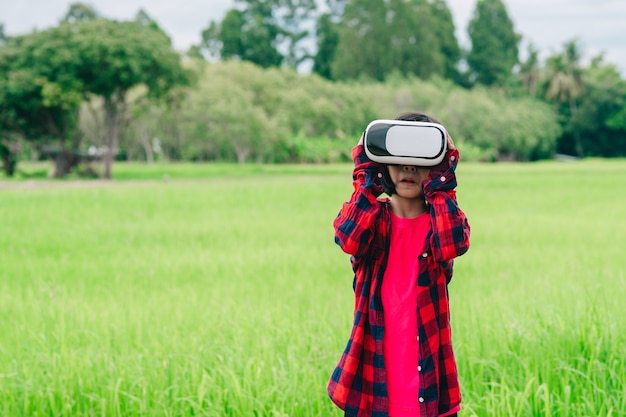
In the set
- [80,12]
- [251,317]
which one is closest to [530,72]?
[80,12]

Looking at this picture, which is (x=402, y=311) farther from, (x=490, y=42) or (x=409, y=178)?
(x=490, y=42)

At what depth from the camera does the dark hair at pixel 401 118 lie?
5.19 feet

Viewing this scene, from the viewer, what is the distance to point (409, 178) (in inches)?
63.0

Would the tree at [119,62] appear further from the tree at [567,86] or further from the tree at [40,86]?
the tree at [567,86]

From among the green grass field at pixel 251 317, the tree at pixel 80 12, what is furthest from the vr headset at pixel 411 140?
the tree at pixel 80 12

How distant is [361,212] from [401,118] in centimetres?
25

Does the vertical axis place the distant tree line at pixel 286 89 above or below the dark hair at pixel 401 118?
above

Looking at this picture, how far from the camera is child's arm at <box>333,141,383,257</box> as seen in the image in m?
1.61

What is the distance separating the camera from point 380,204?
1.67 meters

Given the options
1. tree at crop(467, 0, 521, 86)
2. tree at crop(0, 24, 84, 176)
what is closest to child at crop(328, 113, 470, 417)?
tree at crop(0, 24, 84, 176)

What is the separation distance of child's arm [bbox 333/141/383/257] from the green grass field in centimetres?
96

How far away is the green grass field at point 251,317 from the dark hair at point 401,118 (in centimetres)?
105

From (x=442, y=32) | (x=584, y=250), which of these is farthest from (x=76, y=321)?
(x=442, y=32)

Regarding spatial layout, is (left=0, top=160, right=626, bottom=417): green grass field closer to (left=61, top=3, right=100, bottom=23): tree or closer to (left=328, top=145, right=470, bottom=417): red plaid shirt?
(left=328, top=145, right=470, bottom=417): red plaid shirt
